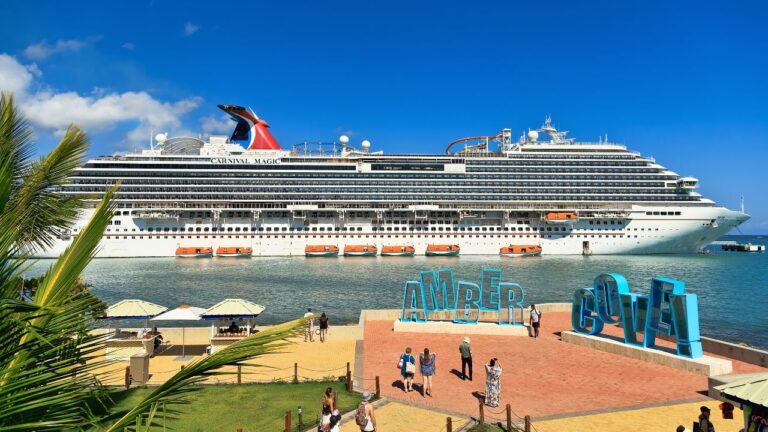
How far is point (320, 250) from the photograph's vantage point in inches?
2283

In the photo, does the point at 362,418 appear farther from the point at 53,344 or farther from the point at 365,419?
the point at 53,344

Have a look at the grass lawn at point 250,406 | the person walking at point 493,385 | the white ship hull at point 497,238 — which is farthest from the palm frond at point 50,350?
the white ship hull at point 497,238

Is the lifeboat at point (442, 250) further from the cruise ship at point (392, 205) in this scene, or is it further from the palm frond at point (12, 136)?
the palm frond at point (12, 136)

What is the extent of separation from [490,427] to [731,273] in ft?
147

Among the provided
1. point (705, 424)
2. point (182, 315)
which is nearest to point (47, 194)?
point (705, 424)

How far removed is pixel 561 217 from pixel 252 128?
145ft

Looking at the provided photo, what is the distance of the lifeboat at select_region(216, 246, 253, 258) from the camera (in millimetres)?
57469

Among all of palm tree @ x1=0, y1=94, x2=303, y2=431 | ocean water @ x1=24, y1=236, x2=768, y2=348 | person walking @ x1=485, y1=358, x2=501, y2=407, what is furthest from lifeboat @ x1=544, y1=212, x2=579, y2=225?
palm tree @ x1=0, y1=94, x2=303, y2=431

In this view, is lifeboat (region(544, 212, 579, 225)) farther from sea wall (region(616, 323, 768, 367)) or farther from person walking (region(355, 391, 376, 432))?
person walking (region(355, 391, 376, 432))

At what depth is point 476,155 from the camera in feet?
221

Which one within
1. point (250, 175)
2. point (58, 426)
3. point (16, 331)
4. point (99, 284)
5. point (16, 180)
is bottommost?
point (99, 284)

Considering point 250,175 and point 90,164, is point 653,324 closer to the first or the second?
point 250,175

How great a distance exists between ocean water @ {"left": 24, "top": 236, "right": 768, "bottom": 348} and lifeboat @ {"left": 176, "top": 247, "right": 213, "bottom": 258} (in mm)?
1685

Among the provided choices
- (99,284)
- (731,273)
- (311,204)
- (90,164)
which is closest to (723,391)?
(99,284)
